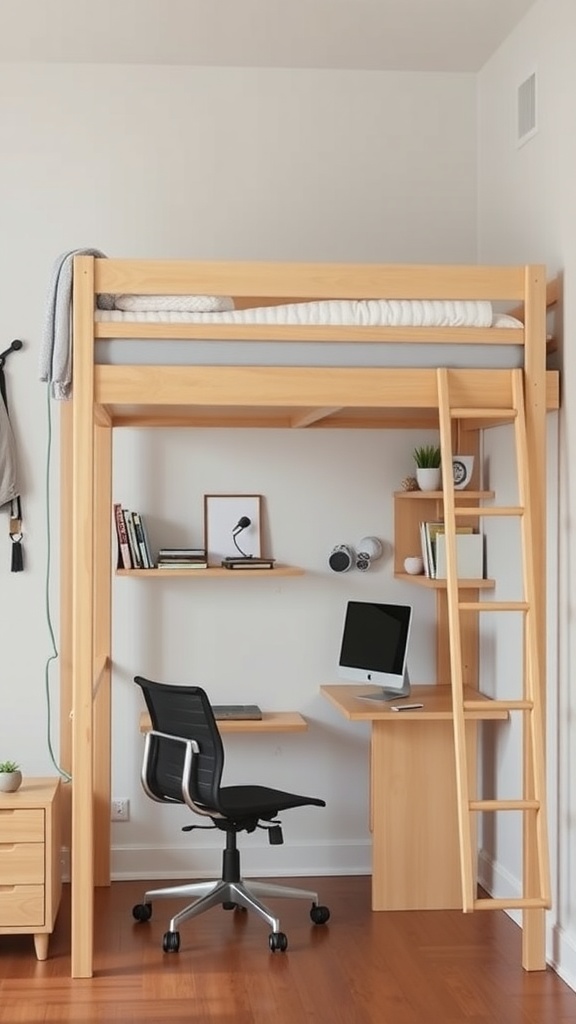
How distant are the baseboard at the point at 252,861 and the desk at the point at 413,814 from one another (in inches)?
19.9

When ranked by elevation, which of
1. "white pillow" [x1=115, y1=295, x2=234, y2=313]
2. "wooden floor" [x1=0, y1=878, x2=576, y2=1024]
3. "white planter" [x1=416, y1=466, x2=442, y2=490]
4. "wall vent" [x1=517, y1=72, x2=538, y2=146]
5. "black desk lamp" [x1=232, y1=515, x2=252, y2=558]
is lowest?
"wooden floor" [x1=0, y1=878, x2=576, y2=1024]

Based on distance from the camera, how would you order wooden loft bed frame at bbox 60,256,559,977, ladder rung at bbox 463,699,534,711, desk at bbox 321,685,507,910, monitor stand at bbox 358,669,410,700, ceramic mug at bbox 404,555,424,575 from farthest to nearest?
ceramic mug at bbox 404,555,424,575, monitor stand at bbox 358,669,410,700, desk at bbox 321,685,507,910, wooden loft bed frame at bbox 60,256,559,977, ladder rung at bbox 463,699,534,711

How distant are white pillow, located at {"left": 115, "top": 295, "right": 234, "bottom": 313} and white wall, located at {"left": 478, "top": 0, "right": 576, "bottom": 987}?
3.79 ft

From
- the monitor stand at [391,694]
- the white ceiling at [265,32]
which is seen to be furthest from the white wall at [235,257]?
the monitor stand at [391,694]

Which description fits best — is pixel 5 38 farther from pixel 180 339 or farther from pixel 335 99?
pixel 180 339

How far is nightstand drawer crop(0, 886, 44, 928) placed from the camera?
13.7ft

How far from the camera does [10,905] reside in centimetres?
419

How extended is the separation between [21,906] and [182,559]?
143 cm

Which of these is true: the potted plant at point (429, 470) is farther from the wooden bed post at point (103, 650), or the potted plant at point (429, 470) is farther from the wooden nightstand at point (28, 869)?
the wooden nightstand at point (28, 869)

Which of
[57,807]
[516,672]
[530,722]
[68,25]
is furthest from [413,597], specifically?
[68,25]

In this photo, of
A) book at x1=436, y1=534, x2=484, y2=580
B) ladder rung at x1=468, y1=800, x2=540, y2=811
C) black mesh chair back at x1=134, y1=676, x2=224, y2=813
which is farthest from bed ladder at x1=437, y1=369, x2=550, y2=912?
book at x1=436, y1=534, x2=484, y2=580

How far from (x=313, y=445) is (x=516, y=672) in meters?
1.25

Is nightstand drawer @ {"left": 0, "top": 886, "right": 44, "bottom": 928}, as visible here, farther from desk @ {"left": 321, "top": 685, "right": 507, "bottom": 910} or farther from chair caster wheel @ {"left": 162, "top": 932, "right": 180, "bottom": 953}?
desk @ {"left": 321, "top": 685, "right": 507, "bottom": 910}

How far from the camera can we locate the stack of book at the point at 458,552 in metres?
4.90
